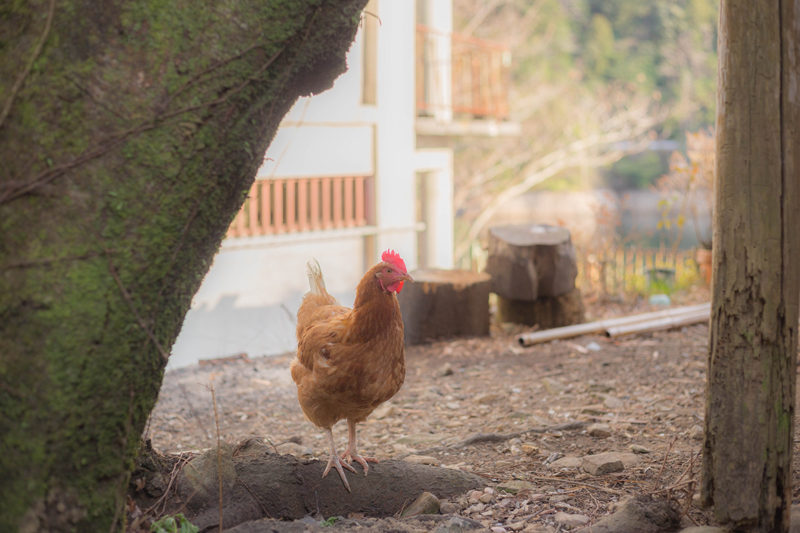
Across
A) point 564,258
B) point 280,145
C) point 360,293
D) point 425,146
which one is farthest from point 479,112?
point 360,293

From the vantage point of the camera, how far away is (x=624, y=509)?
2.77m

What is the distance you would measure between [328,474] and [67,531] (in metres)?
1.37

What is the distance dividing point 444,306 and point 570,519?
13.5ft

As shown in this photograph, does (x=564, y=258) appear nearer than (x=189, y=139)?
No

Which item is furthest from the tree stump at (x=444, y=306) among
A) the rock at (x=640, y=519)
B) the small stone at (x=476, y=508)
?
the rock at (x=640, y=519)

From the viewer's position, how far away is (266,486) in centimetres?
302

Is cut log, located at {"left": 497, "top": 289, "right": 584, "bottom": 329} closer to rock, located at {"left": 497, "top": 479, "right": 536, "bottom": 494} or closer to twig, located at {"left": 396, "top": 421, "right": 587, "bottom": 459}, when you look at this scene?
twig, located at {"left": 396, "top": 421, "right": 587, "bottom": 459}

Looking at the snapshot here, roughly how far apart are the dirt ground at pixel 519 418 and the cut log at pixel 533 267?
0.44 meters

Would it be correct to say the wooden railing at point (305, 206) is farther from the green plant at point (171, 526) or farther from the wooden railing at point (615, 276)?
the green plant at point (171, 526)

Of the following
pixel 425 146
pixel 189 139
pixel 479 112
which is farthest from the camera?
pixel 479 112

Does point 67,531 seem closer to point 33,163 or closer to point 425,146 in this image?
point 33,163

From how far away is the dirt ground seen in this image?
3125 mm

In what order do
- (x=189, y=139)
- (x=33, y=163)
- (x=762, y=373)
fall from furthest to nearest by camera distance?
(x=762, y=373)
(x=189, y=139)
(x=33, y=163)

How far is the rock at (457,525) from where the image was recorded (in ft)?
8.82
